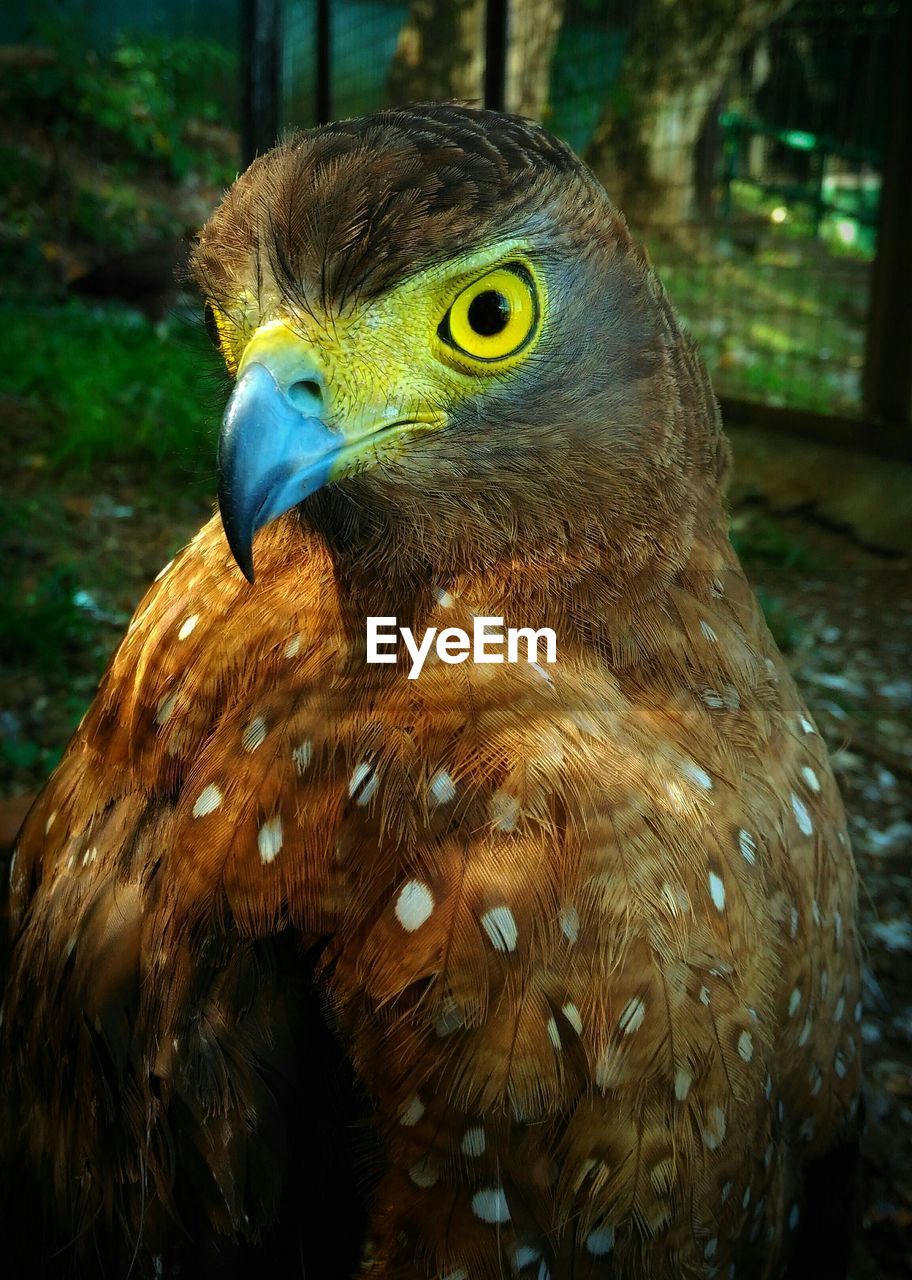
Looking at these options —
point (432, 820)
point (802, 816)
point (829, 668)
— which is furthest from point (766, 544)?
point (432, 820)

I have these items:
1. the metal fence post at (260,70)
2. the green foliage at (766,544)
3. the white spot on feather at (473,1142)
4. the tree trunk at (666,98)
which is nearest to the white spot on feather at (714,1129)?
the white spot on feather at (473,1142)

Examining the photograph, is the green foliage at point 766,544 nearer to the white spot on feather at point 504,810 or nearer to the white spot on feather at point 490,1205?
the white spot on feather at point 504,810

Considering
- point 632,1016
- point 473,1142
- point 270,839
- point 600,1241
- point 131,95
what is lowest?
point 600,1241

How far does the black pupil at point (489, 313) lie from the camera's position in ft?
3.36

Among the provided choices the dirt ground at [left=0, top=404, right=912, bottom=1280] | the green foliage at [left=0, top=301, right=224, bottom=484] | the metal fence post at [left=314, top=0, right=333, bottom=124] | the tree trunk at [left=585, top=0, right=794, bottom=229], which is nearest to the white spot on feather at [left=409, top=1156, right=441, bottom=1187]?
the dirt ground at [left=0, top=404, right=912, bottom=1280]

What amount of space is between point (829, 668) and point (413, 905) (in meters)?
1.50

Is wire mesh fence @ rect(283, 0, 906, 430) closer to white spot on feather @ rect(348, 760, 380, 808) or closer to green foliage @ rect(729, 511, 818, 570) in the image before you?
green foliage @ rect(729, 511, 818, 570)

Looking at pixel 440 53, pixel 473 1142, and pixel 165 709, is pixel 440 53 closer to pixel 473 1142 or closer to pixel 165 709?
pixel 165 709

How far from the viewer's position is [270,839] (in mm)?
1019

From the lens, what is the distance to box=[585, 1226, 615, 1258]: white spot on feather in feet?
3.29

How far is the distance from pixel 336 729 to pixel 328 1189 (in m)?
0.48

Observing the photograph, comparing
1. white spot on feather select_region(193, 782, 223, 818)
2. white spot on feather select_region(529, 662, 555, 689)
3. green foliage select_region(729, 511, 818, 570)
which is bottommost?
green foliage select_region(729, 511, 818, 570)

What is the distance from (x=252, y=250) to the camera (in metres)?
1.07

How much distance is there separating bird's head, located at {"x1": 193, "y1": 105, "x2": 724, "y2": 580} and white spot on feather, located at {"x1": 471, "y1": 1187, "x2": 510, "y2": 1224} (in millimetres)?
622
